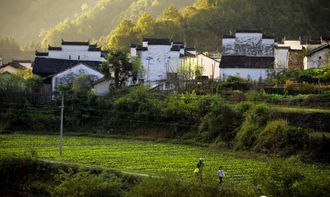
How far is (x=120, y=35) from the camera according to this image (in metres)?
52.8

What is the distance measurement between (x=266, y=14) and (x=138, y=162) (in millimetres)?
46788

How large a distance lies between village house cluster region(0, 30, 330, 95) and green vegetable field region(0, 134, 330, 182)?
8047mm

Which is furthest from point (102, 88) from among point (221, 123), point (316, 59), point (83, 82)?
point (316, 59)

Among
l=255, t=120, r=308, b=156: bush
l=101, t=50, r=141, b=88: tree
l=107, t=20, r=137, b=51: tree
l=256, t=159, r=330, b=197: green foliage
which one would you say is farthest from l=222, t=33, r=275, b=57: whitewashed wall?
l=256, t=159, r=330, b=197: green foliage

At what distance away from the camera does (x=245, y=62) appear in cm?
3459

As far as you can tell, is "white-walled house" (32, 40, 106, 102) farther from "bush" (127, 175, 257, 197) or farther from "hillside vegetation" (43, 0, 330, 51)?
"bush" (127, 175, 257, 197)

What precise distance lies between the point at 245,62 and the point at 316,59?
454 centimetres

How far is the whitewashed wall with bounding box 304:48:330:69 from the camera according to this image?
33.8 meters

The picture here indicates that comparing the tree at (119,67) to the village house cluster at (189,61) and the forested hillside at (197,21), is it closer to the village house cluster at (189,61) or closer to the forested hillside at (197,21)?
the village house cluster at (189,61)

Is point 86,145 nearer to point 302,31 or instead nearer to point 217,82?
point 217,82

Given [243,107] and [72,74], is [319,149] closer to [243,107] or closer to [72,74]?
[243,107]

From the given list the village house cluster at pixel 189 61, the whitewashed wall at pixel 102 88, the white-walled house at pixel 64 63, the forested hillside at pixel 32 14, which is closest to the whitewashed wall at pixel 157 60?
the village house cluster at pixel 189 61

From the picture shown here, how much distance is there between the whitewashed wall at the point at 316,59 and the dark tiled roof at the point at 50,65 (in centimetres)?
1440

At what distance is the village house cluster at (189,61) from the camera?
111ft
